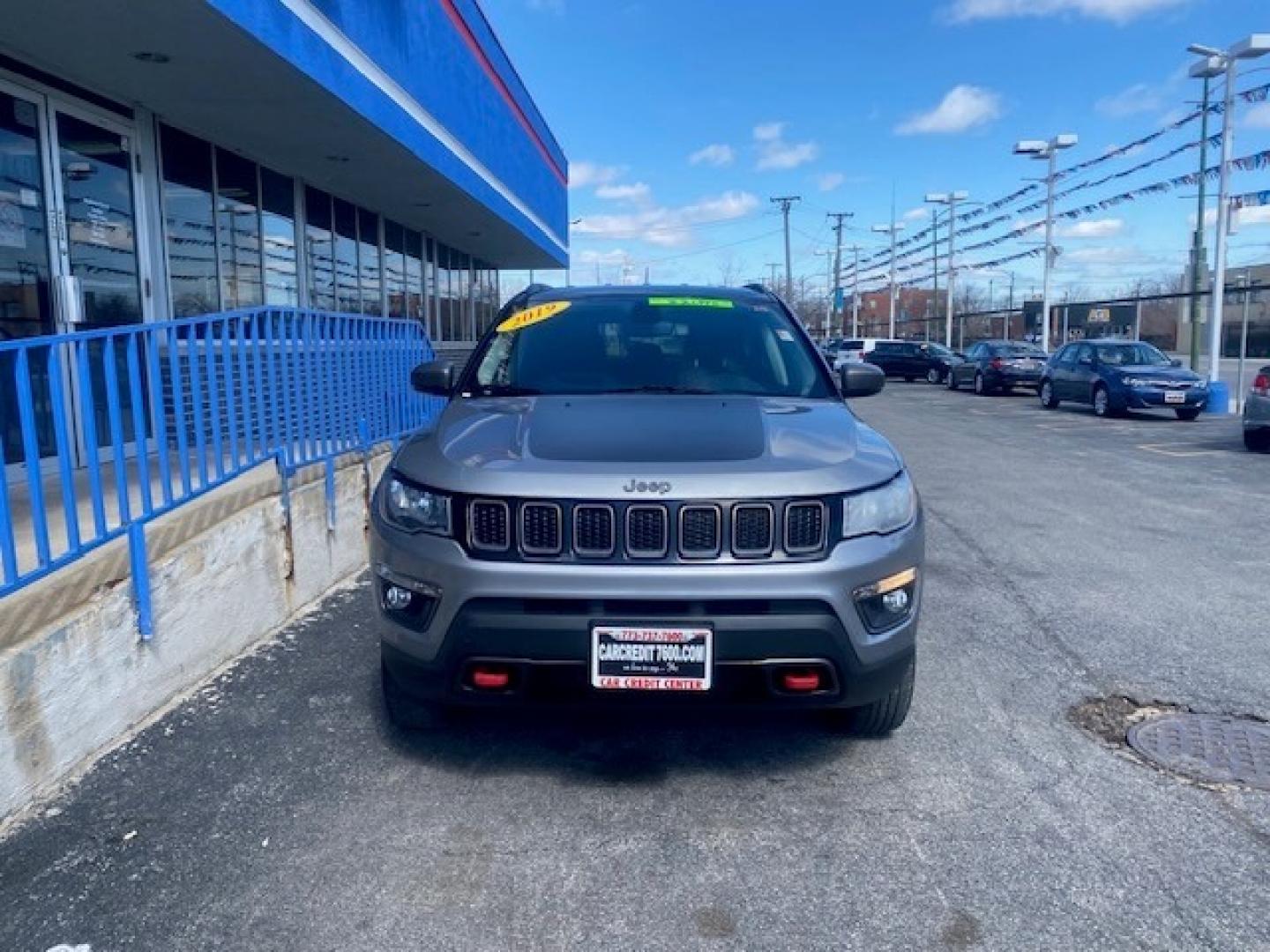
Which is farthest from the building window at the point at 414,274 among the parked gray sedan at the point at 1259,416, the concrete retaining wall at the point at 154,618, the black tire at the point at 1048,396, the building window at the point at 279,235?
the black tire at the point at 1048,396

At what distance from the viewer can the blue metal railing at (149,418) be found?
132 inches

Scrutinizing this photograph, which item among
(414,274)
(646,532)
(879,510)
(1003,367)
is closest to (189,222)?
(646,532)

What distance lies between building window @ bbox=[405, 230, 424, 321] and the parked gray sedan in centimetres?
1303

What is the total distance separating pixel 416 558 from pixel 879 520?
58.6 inches

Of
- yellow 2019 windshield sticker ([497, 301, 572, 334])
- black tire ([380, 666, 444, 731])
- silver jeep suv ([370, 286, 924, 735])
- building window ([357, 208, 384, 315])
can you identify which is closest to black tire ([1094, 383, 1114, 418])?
building window ([357, 208, 384, 315])

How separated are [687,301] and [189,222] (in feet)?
21.1

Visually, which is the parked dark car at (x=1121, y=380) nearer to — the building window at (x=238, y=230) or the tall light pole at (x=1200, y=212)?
the tall light pole at (x=1200, y=212)

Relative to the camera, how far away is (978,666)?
439cm

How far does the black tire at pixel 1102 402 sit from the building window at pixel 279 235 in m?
15.8

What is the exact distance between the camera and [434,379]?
14.5 feet

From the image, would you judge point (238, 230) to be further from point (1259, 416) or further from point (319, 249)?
point (1259, 416)

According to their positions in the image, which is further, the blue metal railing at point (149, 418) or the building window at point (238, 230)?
the building window at point (238, 230)

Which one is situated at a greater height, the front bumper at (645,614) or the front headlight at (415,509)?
the front headlight at (415,509)

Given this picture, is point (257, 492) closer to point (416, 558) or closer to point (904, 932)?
point (416, 558)
